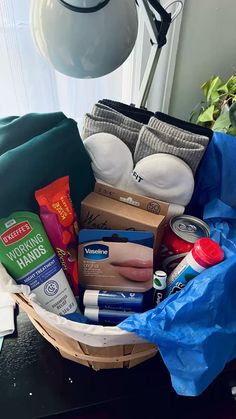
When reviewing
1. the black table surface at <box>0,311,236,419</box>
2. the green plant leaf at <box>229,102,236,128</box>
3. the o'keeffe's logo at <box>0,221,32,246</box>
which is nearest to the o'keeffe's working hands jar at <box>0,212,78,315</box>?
the o'keeffe's logo at <box>0,221,32,246</box>

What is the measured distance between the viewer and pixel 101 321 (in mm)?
533

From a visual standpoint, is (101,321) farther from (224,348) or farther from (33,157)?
(33,157)

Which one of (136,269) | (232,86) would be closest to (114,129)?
(136,269)

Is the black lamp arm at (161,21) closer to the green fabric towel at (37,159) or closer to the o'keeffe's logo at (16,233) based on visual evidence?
the green fabric towel at (37,159)

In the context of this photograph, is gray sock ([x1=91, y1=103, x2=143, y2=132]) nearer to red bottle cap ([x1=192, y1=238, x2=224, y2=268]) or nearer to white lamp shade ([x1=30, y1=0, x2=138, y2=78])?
white lamp shade ([x1=30, y1=0, x2=138, y2=78])

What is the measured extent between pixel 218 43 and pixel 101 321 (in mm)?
995

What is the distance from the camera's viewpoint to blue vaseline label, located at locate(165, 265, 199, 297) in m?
0.53

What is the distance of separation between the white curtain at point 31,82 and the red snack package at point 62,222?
0.52 m

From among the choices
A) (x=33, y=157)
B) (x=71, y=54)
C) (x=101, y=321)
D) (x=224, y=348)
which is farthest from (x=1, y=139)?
(x=224, y=348)

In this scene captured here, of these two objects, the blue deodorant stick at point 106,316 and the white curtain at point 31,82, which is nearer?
the blue deodorant stick at point 106,316

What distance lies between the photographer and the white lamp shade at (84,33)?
462 millimetres

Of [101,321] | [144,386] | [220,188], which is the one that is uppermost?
[220,188]

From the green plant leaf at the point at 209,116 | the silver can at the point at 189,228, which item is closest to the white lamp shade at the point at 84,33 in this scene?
the silver can at the point at 189,228

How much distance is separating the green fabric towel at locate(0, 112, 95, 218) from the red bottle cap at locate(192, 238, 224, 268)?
0.84 feet
